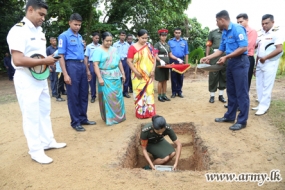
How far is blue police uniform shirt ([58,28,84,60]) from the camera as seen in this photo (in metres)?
4.14

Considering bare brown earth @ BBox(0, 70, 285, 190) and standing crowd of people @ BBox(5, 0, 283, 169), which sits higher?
standing crowd of people @ BBox(5, 0, 283, 169)

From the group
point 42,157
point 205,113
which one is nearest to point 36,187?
point 42,157

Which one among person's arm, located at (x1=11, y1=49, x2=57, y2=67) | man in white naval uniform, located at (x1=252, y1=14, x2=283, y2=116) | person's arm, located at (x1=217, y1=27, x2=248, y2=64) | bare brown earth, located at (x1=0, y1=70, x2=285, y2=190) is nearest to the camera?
bare brown earth, located at (x1=0, y1=70, x2=285, y2=190)

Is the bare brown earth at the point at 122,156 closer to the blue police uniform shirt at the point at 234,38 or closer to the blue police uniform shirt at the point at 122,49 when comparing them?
the blue police uniform shirt at the point at 234,38

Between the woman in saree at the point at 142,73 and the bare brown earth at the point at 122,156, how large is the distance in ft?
1.00

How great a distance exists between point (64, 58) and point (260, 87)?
409 cm

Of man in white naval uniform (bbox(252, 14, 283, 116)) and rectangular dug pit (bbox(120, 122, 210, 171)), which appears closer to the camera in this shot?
rectangular dug pit (bbox(120, 122, 210, 171))

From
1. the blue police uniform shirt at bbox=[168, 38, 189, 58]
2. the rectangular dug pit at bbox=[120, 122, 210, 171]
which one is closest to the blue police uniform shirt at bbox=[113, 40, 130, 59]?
the blue police uniform shirt at bbox=[168, 38, 189, 58]

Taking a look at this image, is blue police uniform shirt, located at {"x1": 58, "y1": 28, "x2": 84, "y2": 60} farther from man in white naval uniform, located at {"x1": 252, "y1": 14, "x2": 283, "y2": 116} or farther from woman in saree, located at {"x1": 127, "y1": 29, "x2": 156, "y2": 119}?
man in white naval uniform, located at {"x1": 252, "y1": 14, "x2": 283, "y2": 116}

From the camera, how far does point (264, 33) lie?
16.3ft

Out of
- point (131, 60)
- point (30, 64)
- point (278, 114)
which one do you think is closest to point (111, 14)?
point (131, 60)

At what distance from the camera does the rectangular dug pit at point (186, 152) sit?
362cm

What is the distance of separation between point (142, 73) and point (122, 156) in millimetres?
2022

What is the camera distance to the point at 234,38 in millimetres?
4074
